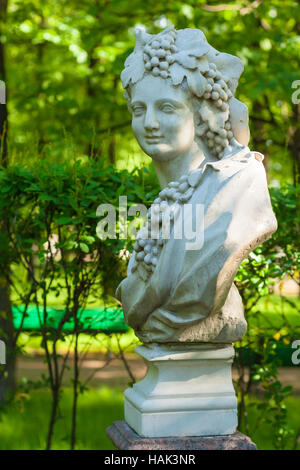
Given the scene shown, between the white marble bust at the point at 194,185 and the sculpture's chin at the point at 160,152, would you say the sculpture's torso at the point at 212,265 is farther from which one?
the sculpture's chin at the point at 160,152

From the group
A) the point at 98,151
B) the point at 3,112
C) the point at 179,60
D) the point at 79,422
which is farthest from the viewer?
the point at 79,422

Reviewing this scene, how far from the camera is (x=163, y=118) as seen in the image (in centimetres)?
329

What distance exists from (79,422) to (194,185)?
3.79 metres

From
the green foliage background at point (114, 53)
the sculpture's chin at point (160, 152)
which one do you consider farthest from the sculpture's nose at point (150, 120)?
the green foliage background at point (114, 53)

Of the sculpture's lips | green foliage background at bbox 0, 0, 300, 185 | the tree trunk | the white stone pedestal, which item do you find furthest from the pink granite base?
green foliage background at bbox 0, 0, 300, 185

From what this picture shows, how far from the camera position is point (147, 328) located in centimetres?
335

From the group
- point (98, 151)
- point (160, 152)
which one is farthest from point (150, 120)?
point (98, 151)

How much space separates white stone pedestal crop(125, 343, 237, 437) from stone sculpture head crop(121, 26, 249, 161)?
1.02 m

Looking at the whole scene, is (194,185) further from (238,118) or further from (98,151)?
(98,151)

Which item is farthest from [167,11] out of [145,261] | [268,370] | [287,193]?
[145,261]

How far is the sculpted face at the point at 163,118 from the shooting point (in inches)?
129

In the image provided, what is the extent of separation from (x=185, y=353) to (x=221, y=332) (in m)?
0.21

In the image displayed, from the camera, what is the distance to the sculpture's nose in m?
3.27

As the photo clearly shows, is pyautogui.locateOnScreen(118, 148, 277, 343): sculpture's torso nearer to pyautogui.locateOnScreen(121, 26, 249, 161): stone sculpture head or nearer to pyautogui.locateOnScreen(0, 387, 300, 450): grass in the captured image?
pyautogui.locateOnScreen(121, 26, 249, 161): stone sculpture head
